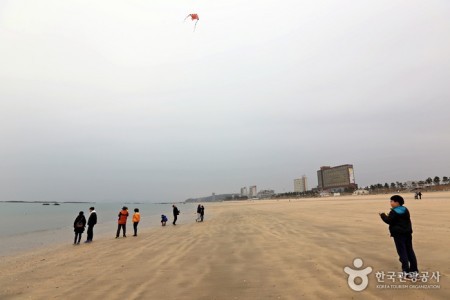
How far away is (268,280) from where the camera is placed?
20.6 ft

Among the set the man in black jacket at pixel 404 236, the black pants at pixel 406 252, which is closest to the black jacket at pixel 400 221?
the man in black jacket at pixel 404 236

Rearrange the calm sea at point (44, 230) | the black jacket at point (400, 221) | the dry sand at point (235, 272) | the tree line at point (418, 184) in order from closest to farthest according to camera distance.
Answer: the dry sand at point (235, 272)
the black jacket at point (400, 221)
the calm sea at point (44, 230)
the tree line at point (418, 184)

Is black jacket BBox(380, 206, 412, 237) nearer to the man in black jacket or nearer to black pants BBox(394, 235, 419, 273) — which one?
the man in black jacket

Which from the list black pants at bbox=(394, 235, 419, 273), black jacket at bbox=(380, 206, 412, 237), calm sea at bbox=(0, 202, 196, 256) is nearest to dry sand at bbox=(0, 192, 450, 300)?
black pants at bbox=(394, 235, 419, 273)

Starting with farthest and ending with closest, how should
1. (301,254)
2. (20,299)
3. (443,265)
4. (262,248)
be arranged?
(262,248) < (301,254) < (443,265) < (20,299)

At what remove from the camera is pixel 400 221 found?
5840 millimetres

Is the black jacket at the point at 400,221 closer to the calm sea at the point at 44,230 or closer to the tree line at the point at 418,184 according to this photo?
the calm sea at the point at 44,230

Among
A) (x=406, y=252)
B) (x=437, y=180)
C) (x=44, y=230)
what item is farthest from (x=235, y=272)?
(x=437, y=180)

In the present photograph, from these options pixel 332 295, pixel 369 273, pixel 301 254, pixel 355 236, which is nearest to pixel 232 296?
pixel 332 295

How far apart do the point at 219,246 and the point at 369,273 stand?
592 cm

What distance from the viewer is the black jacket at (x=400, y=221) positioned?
579cm

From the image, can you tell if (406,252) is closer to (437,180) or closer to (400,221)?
(400,221)

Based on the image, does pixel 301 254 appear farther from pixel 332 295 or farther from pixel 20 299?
pixel 20 299

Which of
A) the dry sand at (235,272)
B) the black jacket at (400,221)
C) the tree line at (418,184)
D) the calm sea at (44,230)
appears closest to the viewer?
the dry sand at (235,272)
